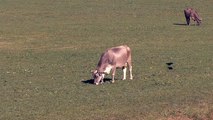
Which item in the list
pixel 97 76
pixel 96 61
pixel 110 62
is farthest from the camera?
pixel 96 61

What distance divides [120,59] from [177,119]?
A: 6.70 metres

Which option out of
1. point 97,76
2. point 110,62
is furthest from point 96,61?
point 97,76

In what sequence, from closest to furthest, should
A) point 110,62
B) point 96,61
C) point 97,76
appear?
point 97,76
point 110,62
point 96,61

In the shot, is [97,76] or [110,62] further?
[110,62]

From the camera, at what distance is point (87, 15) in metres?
59.2

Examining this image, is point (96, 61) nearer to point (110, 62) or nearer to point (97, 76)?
point (110, 62)

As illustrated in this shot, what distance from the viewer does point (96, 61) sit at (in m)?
32.9

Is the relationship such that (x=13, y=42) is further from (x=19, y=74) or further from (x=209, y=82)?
(x=209, y=82)

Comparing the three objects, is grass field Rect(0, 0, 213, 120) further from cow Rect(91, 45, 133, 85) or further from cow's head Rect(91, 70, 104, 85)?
cow Rect(91, 45, 133, 85)

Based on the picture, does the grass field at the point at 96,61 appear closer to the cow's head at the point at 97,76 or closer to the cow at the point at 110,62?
the cow's head at the point at 97,76

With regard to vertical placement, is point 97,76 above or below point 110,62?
below

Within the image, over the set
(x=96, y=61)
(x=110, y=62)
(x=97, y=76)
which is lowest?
(x=96, y=61)

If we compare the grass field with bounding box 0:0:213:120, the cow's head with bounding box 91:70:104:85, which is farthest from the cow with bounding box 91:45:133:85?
the grass field with bounding box 0:0:213:120

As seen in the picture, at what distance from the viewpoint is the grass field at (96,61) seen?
2184 centimetres
